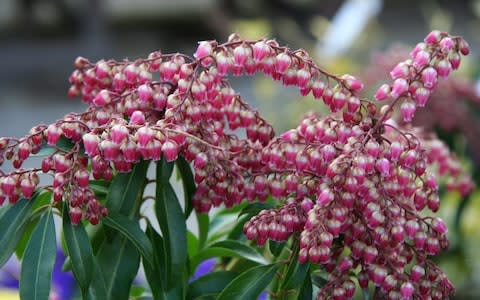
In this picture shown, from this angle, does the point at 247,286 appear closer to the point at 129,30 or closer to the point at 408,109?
the point at 408,109

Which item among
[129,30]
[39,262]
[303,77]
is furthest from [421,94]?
[129,30]

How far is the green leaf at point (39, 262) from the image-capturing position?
3.41 ft

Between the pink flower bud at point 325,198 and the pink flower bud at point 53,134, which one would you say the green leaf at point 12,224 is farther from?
the pink flower bud at point 325,198

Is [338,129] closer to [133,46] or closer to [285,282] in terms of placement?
[285,282]

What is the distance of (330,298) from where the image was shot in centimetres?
105

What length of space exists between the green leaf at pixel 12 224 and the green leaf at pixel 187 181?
181mm

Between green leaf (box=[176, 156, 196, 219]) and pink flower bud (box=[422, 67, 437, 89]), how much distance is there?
295mm

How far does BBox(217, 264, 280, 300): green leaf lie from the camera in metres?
1.11

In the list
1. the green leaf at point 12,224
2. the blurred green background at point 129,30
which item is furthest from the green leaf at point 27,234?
the blurred green background at point 129,30

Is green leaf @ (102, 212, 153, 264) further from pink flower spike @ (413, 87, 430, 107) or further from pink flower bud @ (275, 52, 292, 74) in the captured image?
pink flower spike @ (413, 87, 430, 107)

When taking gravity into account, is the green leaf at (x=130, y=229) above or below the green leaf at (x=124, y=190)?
below

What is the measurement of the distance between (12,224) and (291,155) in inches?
12.8

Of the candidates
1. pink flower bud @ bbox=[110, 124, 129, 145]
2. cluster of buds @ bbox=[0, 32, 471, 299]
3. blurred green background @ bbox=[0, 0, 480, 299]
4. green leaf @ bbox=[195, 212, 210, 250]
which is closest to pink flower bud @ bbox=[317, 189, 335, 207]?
cluster of buds @ bbox=[0, 32, 471, 299]

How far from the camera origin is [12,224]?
1066 mm
